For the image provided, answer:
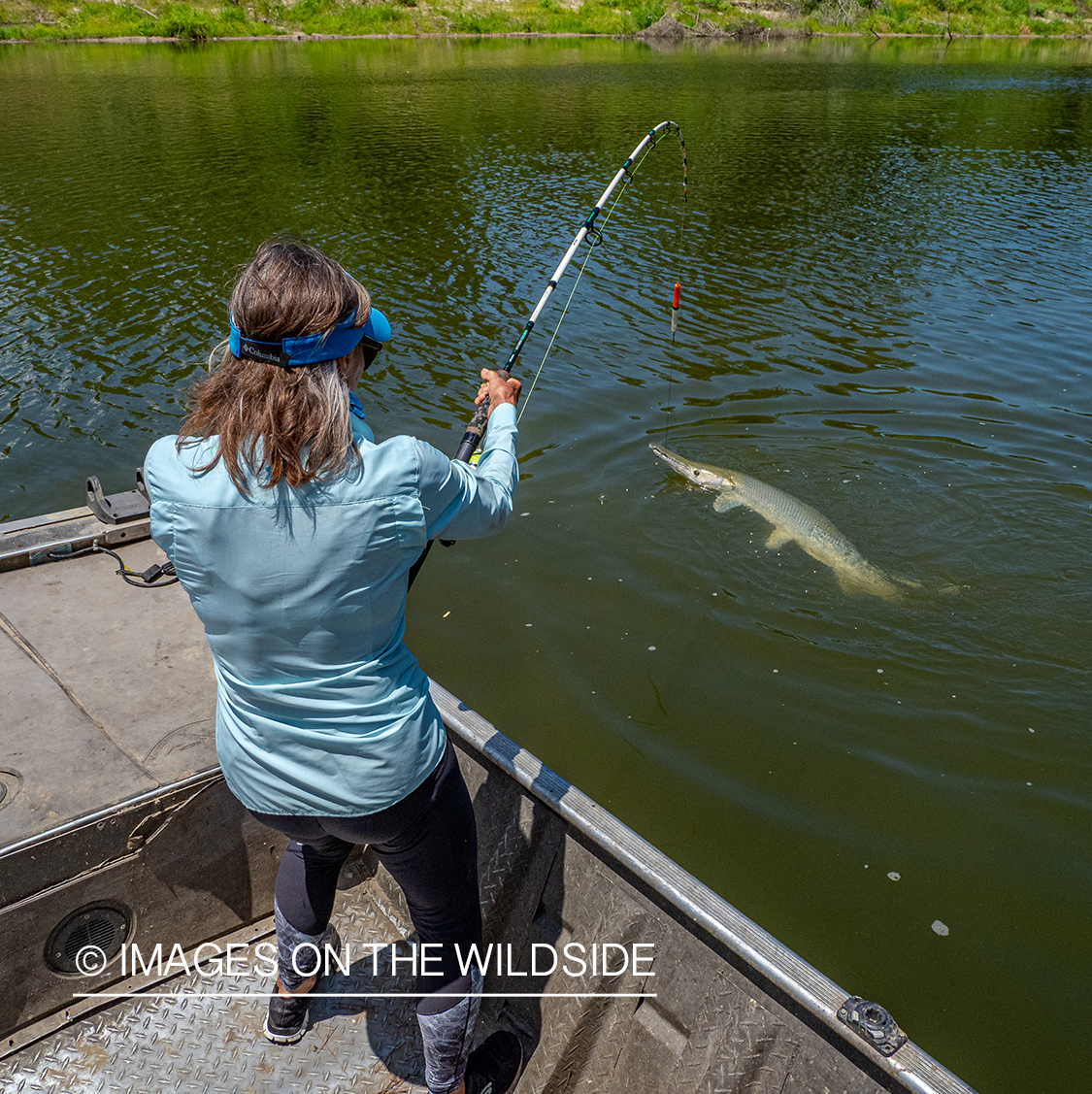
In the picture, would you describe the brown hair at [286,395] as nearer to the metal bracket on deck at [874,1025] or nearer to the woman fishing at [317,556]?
the woman fishing at [317,556]

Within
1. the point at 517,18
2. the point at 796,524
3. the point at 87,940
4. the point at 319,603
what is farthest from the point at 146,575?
the point at 517,18

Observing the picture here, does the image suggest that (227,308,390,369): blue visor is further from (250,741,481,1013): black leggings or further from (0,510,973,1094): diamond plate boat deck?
(0,510,973,1094): diamond plate boat deck

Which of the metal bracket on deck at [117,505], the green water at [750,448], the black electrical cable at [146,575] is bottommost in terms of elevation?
the green water at [750,448]

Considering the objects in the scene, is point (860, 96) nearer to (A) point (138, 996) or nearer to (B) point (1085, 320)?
(B) point (1085, 320)

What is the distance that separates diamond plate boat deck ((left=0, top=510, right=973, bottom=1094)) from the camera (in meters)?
2.96

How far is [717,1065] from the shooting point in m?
2.89

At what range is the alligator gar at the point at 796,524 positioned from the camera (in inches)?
281

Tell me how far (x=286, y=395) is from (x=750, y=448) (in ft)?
26.1

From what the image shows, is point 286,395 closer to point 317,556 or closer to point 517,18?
point 317,556

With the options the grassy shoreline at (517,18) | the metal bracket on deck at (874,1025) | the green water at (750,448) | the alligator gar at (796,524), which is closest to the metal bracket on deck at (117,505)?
the green water at (750,448)

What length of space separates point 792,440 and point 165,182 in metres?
16.1

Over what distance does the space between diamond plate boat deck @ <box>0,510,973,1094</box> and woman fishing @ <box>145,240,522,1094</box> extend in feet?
2.86

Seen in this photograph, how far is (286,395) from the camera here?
6.70 ft

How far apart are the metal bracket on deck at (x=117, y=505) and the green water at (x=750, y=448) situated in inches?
87.4
